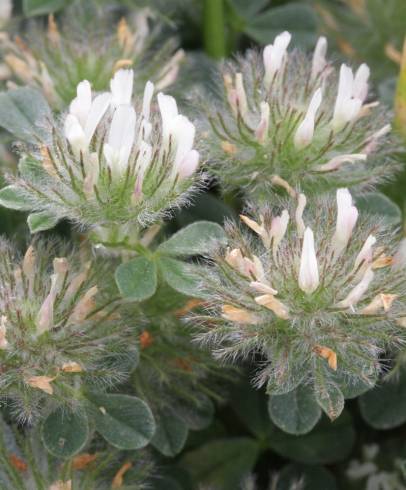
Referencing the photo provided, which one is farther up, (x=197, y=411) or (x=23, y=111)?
(x=23, y=111)

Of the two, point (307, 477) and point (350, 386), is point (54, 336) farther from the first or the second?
point (307, 477)

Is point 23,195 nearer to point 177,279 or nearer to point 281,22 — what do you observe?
point 177,279

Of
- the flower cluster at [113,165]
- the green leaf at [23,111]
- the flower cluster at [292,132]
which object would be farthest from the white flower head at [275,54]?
the green leaf at [23,111]

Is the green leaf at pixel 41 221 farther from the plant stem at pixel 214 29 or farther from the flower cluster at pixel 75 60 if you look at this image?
the plant stem at pixel 214 29

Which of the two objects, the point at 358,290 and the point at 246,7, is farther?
the point at 246,7

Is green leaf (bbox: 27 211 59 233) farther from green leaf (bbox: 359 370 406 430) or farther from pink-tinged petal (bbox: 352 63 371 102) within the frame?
green leaf (bbox: 359 370 406 430)

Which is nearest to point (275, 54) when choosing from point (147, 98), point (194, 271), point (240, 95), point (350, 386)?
point (240, 95)

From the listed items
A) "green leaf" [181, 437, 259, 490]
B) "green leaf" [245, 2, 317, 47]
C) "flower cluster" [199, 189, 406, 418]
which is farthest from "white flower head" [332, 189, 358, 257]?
"green leaf" [245, 2, 317, 47]
